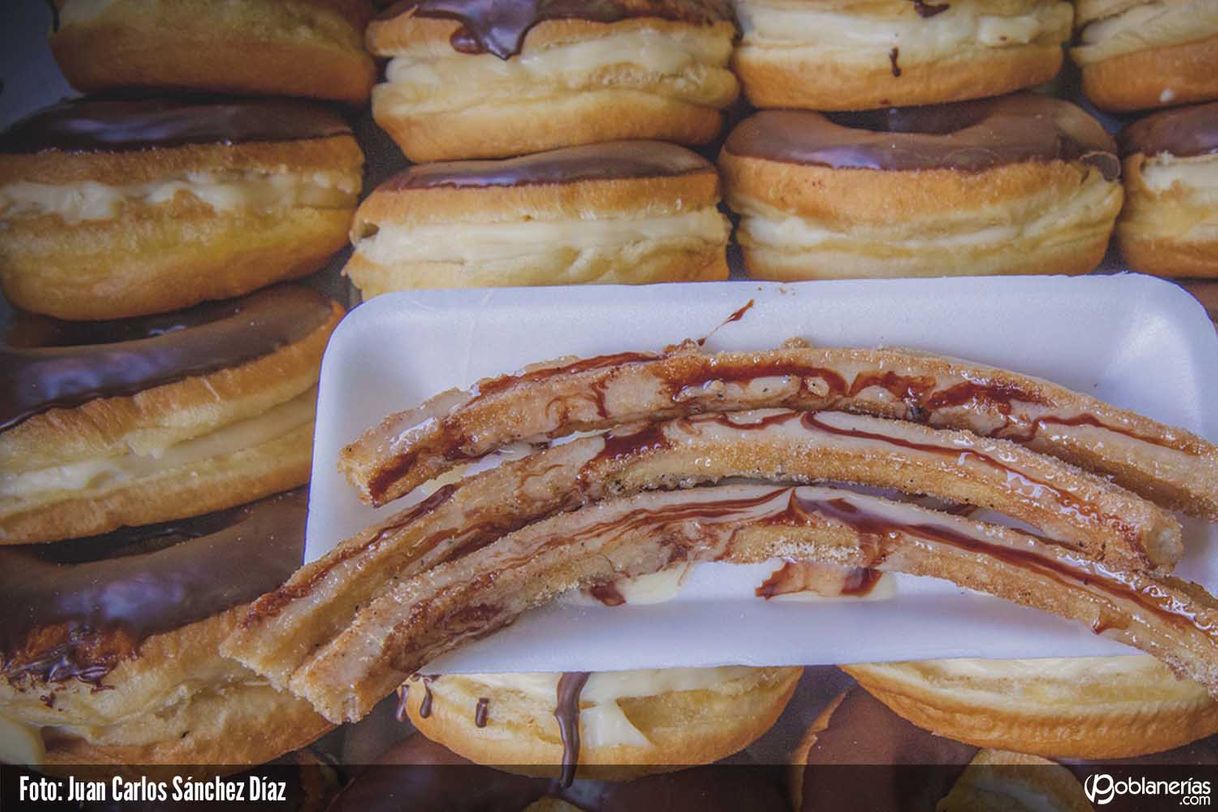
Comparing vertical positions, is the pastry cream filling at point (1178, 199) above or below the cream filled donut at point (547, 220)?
above

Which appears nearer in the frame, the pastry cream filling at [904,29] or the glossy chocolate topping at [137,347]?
the glossy chocolate topping at [137,347]

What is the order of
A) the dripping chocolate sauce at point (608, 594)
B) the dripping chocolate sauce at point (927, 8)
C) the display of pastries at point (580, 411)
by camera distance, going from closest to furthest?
the display of pastries at point (580, 411), the dripping chocolate sauce at point (608, 594), the dripping chocolate sauce at point (927, 8)

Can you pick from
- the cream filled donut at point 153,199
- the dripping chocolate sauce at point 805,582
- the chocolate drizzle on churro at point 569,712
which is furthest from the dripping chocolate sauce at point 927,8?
the chocolate drizzle on churro at point 569,712

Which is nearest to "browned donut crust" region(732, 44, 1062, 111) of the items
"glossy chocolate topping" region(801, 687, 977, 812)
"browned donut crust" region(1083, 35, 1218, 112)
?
"browned donut crust" region(1083, 35, 1218, 112)

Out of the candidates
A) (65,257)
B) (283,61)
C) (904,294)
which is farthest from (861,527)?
(65,257)

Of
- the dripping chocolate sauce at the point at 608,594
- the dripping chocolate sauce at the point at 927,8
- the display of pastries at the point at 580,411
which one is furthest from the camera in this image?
the dripping chocolate sauce at the point at 927,8

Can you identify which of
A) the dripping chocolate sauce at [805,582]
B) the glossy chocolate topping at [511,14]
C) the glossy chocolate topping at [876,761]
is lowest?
the glossy chocolate topping at [876,761]

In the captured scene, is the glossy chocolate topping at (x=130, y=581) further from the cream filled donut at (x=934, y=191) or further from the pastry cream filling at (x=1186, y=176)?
the pastry cream filling at (x=1186, y=176)

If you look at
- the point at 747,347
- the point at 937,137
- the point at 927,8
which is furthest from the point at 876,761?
the point at 927,8
